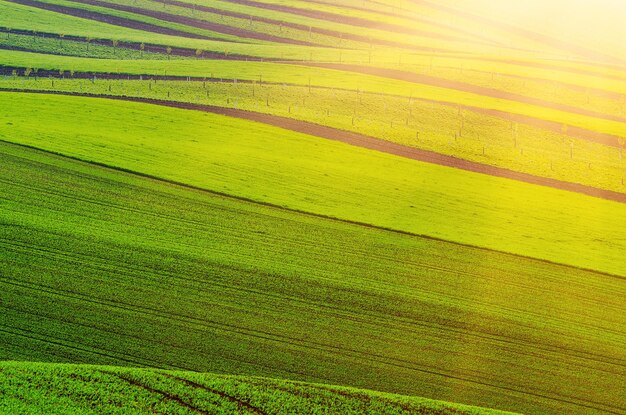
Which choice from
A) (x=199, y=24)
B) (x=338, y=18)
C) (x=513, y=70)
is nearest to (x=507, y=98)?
(x=513, y=70)

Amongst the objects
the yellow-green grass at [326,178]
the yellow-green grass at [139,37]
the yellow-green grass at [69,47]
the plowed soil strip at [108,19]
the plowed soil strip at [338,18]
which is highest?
the plowed soil strip at [338,18]

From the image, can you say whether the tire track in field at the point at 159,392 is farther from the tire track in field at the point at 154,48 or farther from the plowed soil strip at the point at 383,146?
the tire track in field at the point at 154,48

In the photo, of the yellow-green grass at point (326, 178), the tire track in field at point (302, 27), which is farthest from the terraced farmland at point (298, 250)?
the tire track in field at point (302, 27)

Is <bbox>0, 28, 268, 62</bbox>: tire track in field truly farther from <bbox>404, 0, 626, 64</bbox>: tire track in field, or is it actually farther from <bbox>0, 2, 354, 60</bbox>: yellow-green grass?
<bbox>404, 0, 626, 64</bbox>: tire track in field

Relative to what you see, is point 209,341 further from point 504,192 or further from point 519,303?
point 504,192

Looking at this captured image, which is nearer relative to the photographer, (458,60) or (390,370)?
(390,370)

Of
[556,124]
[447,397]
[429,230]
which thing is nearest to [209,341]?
[447,397]
